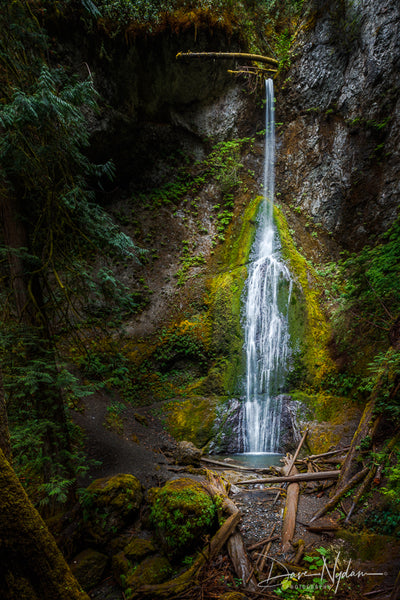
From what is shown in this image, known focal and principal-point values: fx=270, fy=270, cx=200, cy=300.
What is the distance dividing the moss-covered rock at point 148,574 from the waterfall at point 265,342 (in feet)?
14.5

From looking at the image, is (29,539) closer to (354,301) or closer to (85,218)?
(85,218)

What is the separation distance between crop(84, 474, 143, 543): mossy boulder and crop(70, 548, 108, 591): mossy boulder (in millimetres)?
179

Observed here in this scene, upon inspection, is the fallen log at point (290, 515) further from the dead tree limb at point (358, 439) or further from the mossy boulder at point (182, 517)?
the mossy boulder at point (182, 517)

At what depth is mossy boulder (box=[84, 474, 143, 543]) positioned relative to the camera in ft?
12.6

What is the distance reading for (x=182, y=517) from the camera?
11.3ft

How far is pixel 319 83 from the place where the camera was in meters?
10.5

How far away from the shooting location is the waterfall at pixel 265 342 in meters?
7.40

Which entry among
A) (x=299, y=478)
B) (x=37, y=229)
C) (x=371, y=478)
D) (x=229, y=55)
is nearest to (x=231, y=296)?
(x=299, y=478)

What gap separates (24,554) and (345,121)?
13.2m

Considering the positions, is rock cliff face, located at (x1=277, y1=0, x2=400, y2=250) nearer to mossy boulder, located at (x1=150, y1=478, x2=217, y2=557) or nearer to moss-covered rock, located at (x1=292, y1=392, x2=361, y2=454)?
moss-covered rock, located at (x1=292, y1=392, x2=361, y2=454)

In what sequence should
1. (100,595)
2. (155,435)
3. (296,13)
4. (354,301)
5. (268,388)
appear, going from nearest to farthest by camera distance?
(100,595)
(354,301)
(155,435)
(268,388)
(296,13)

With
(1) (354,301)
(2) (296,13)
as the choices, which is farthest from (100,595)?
(2) (296,13)

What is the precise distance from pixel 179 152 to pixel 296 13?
7.88 metres

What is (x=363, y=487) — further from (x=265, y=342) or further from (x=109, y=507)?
(x=265, y=342)
